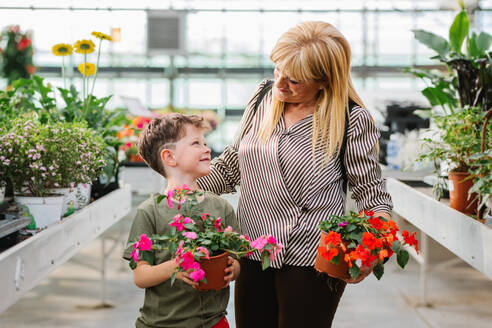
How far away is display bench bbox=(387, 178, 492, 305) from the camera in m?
1.91

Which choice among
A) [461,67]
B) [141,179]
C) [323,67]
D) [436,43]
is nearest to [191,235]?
[323,67]

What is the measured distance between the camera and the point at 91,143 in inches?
91.6

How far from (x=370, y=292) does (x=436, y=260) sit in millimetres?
1451

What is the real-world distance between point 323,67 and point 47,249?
3.75ft

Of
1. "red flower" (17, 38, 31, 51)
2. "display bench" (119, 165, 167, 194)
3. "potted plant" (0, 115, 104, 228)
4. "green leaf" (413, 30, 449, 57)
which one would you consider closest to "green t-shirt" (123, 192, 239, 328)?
"potted plant" (0, 115, 104, 228)

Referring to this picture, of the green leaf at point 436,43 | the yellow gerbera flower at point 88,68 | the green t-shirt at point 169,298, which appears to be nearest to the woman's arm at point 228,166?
the green t-shirt at point 169,298

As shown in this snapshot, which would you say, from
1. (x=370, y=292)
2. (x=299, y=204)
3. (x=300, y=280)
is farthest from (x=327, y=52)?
(x=370, y=292)

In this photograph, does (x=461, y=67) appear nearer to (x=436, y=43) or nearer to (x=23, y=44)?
(x=436, y=43)

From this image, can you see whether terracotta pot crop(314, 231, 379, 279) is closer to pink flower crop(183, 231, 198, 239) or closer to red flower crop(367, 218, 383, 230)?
red flower crop(367, 218, 383, 230)

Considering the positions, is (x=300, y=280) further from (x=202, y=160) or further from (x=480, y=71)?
(x=480, y=71)

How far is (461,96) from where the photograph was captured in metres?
2.90

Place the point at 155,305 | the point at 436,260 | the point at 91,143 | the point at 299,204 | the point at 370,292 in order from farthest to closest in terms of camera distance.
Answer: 1. the point at 436,260
2. the point at 370,292
3. the point at 91,143
4. the point at 299,204
5. the point at 155,305

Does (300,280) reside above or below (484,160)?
below

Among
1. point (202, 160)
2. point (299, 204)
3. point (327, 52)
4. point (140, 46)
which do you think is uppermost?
point (140, 46)
